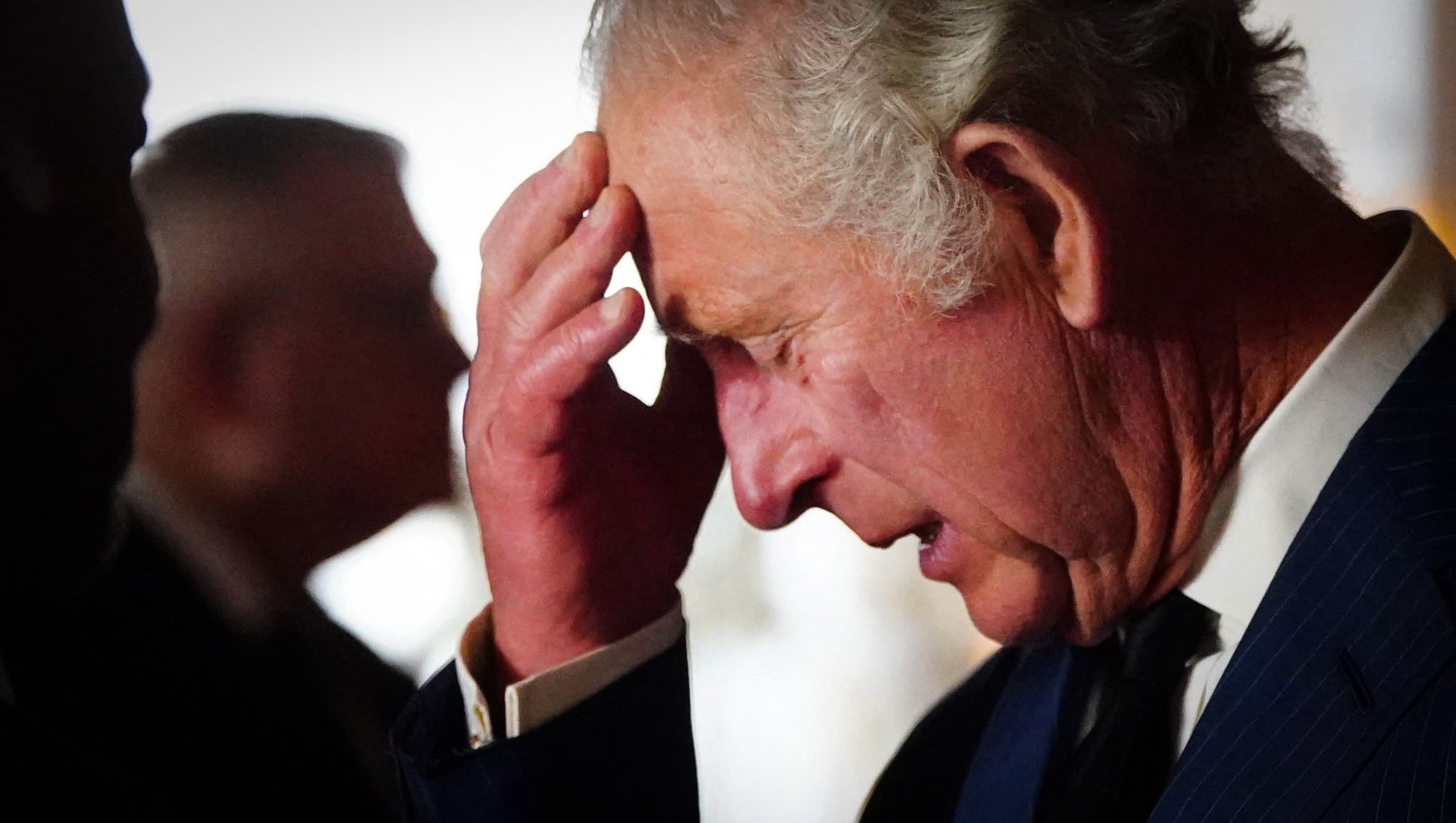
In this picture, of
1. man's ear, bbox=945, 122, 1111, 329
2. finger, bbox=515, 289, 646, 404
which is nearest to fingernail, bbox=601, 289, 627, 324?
finger, bbox=515, 289, 646, 404

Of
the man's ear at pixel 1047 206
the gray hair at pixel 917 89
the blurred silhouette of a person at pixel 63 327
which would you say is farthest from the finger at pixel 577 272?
the blurred silhouette of a person at pixel 63 327

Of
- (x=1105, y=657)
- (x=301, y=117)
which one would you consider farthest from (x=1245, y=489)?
(x=301, y=117)

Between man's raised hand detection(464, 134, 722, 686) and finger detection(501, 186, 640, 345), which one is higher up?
finger detection(501, 186, 640, 345)

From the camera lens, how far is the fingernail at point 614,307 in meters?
0.90

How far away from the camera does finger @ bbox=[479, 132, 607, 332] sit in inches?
36.3

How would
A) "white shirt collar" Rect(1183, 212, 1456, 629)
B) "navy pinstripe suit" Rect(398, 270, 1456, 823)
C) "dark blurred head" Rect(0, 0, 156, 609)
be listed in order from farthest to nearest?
"dark blurred head" Rect(0, 0, 156, 609) → "white shirt collar" Rect(1183, 212, 1456, 629) → "navy pinstripe suit" Rect(398, 270, 1456, 823)

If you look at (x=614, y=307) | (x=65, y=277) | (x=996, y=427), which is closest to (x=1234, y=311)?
(x=996, y=427)

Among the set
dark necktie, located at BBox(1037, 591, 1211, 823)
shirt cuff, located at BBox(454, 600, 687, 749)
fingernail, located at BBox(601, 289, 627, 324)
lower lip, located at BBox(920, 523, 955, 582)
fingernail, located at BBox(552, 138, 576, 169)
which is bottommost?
shirt cuff, located at BBox(454, 600, 687, 749)

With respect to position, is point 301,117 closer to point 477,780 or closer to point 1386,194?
point 477,780

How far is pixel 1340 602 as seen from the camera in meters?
0.85

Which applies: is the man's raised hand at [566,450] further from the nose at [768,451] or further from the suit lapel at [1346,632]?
the suit lapel at [1346,632]

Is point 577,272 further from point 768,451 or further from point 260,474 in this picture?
point 260,474

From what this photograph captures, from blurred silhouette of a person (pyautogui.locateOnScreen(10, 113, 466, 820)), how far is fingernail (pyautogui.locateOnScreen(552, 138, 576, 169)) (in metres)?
0.18

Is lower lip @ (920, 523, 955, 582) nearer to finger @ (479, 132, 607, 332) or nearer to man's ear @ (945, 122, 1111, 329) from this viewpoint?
man's ear @ (945, 122, 1111, 329)
